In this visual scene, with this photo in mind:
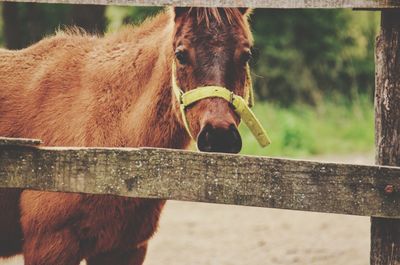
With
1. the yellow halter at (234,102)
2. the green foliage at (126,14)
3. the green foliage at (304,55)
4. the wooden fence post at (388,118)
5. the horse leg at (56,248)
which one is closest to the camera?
the wooden fence post at (388,118)

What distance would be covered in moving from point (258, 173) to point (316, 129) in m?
9.75

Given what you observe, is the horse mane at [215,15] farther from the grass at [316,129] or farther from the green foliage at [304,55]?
the green foliage at [304,55]

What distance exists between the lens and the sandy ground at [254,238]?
6.31 m

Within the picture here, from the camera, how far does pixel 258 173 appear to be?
9.25 ft

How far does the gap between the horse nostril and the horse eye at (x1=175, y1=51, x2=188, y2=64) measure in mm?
505

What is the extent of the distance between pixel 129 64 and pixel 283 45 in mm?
12912

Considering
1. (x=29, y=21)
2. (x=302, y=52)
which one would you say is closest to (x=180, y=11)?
(x=302, y=52)

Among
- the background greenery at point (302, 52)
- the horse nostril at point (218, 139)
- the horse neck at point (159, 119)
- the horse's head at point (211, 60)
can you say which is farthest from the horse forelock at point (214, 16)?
the background greenery at point (302, 52)

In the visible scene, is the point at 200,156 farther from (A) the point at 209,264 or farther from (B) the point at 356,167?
(A) the point at 209,264

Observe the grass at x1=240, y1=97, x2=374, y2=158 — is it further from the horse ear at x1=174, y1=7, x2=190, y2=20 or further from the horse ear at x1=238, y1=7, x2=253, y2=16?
the horse ear at x1=174, y1=7, x2=190, y2=20

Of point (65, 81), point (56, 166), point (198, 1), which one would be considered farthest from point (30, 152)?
point (65, 81)

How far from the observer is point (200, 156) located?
2.85m

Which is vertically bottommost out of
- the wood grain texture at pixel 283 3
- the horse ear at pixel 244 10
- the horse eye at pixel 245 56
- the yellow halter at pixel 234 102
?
the yellow halter at pixel 234 102

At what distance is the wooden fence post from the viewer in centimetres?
290
